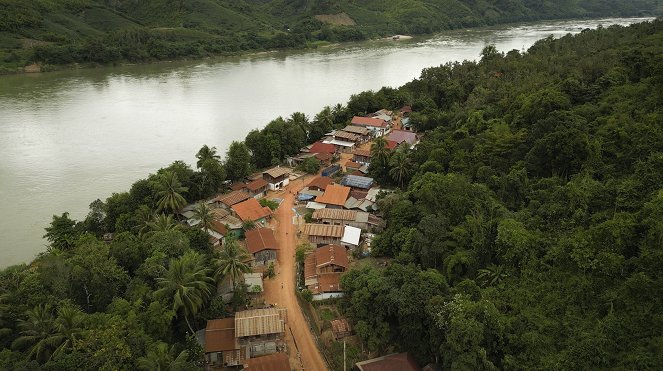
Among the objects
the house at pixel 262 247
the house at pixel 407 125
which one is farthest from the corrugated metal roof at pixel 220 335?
the house at pixel 407 125

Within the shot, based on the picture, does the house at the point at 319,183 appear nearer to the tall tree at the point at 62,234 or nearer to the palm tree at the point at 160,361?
the tall tree at the point at 62,234

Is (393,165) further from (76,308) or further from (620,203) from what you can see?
(76,308)

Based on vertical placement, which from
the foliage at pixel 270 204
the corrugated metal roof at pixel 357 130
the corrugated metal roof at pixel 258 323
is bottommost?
the corrugated metal roof at pixel 258 323

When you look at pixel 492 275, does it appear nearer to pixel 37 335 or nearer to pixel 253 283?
pixel 253 283

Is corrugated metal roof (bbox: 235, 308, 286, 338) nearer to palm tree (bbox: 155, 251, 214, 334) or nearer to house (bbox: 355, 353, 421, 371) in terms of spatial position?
palm tree (bbox: 155, 251, 214, 334)

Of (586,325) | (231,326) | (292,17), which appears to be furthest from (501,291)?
(292,17)

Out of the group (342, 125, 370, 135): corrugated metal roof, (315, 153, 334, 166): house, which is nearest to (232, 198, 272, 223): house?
(315, 153, 334, 166): house
